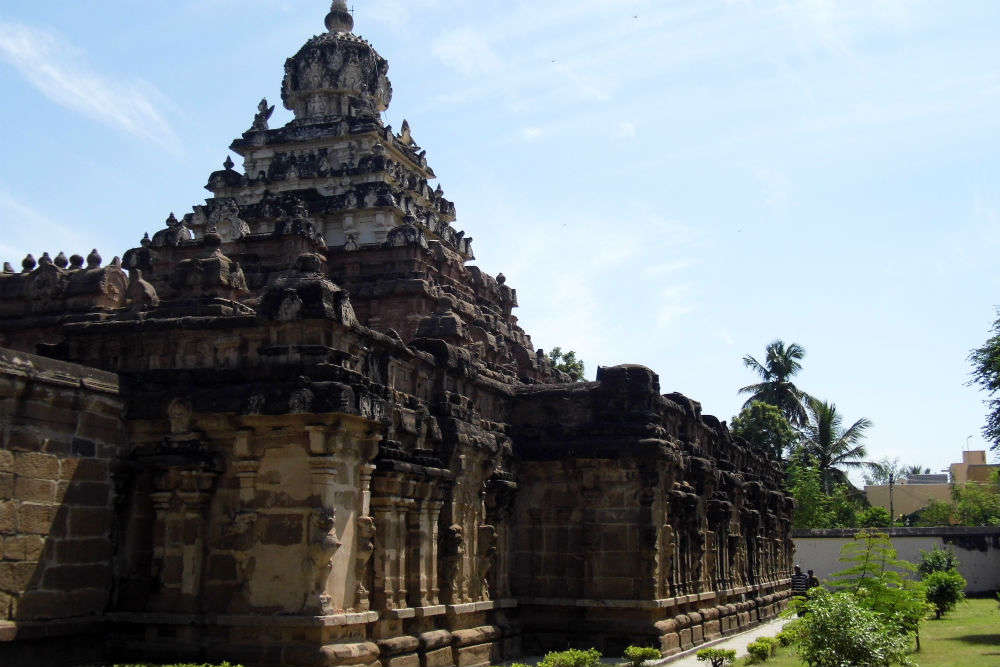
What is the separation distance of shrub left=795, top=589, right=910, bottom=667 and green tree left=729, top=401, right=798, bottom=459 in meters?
39.2

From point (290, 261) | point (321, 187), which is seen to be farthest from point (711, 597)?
point (321, 187)

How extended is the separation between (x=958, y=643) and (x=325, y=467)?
15218 millimetres

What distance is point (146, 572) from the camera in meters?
12.2

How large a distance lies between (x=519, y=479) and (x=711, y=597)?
664cm

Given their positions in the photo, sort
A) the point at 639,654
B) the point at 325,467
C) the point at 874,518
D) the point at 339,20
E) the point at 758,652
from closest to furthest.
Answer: the point at 325,467, the point at 639,654, the point at 758,652, the point at 339,20, the point at 874,518

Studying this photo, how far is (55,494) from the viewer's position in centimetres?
1159

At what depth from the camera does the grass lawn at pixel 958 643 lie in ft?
57.8

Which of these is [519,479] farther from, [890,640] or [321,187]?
[321,187]

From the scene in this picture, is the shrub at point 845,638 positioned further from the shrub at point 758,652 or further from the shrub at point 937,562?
the shrub at point 937,562

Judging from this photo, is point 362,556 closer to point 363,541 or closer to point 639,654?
point 363,541

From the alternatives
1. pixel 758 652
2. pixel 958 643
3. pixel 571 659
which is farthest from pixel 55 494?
pixel 958 643

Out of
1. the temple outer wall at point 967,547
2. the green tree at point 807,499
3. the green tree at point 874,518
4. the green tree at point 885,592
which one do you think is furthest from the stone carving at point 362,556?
the green tree at point 874,518

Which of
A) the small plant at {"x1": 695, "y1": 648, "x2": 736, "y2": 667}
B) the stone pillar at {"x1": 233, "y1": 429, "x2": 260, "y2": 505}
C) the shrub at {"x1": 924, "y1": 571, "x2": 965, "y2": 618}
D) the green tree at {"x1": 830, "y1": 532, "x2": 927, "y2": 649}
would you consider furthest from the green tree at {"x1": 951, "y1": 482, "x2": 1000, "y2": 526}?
the stone pillar at {"x1": 233, "y1": 429, "x2": 260, "y2": 505}

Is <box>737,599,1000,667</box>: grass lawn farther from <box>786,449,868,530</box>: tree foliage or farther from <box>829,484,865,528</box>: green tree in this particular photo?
<box>829,484,865,528</box>: green tree
